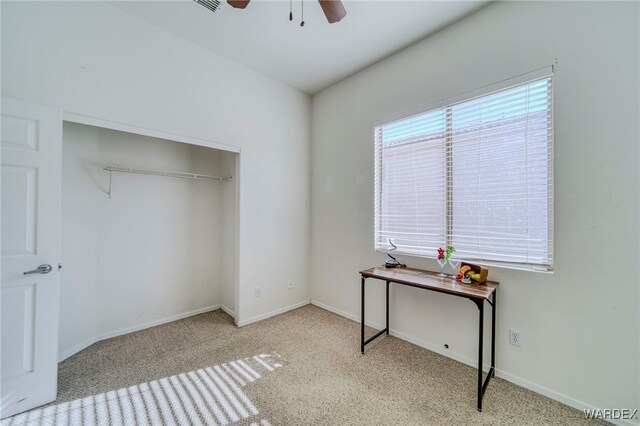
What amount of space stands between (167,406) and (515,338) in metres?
2.69

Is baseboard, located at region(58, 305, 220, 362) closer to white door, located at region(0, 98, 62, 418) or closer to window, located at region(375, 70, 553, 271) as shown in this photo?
white door, located at region(0, 98, 62, 418)

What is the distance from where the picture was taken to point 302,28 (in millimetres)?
2428

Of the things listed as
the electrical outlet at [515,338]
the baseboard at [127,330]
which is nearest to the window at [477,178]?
the electrical outlet at [515,338]

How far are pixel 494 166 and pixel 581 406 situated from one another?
182cm

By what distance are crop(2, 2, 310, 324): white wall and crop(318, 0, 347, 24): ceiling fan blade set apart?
158 centimetres

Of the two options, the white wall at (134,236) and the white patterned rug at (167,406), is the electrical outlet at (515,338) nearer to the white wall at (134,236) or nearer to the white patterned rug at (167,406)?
the white patterned rug at (167,406)

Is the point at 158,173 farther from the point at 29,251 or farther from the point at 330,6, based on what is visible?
the point at 330,6

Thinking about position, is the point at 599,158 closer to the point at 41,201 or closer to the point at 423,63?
the point at 423,63

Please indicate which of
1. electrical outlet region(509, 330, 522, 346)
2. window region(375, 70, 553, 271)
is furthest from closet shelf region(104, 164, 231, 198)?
electrical outlet region(509, 330, 522, 346)

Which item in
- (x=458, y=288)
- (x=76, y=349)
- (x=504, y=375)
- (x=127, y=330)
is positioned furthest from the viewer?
(x=127, y=330)

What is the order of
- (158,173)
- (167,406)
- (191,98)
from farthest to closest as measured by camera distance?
(158,173)
(191,98)
(167,406)

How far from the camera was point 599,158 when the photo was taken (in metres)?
1.69

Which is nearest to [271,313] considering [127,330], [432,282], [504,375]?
[127,330]

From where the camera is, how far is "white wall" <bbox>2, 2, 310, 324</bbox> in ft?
6.24
